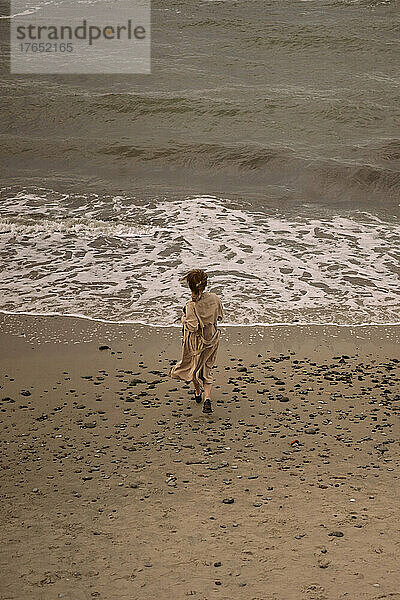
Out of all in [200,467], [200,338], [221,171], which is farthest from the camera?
[221,171]

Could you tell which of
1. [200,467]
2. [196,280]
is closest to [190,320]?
[196,280]

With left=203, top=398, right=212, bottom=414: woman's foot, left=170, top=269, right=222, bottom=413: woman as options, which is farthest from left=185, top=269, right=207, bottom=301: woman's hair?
left=203, top=398, right=212, bottom=414: woman's foot

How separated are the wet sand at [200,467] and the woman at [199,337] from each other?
209mm

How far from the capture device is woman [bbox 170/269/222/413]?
6066mm

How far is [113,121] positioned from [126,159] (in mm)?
2541

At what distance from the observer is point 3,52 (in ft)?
74.0

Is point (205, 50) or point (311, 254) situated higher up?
point (205, 50)

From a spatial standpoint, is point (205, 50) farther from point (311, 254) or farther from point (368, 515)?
point (368, 515)

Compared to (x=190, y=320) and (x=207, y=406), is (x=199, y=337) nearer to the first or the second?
(x=190, y=320)

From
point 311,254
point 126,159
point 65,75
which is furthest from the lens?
point 65,75

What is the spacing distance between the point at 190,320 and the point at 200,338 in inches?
6.0

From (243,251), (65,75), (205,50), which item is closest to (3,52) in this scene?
(65,75)

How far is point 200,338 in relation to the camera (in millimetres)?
6113

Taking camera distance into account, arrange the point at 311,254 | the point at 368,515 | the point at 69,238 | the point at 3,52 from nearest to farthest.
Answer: the point at 368,515, the point at 311,254, the point at 69,238, the point at 3,52
